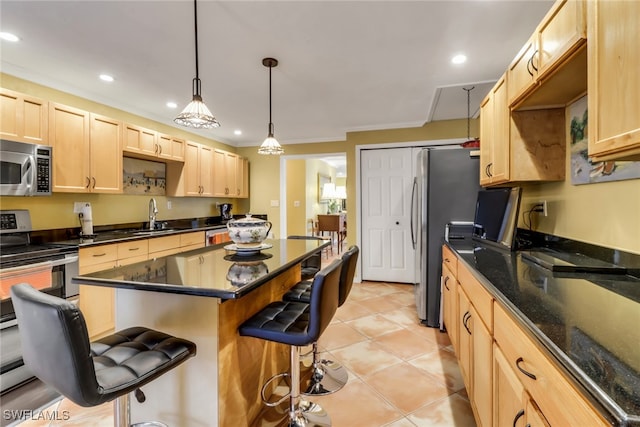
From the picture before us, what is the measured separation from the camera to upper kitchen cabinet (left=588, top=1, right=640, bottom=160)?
891mm

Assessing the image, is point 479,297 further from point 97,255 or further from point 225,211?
point 225,211

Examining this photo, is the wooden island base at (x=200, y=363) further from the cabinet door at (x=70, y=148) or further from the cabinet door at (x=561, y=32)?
the cabinet door at (x=70, y=148)

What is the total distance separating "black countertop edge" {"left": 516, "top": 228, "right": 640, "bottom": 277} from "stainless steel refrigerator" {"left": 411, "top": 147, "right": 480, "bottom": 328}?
0.57 meters

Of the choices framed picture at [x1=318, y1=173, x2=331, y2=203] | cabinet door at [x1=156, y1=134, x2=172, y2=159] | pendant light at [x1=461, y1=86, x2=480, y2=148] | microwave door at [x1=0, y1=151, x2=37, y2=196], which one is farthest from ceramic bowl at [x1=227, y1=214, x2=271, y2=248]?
framed picture at [x1=318, y1=173, x2=331, y2=203]

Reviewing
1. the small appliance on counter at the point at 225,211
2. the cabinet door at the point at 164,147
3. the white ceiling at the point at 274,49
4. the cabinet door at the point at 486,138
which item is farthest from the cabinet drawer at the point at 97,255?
the cabinet door at the point at 486,138

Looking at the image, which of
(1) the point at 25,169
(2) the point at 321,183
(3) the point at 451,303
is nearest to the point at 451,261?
(3) the point at 451,303

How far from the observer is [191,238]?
12.7 ft

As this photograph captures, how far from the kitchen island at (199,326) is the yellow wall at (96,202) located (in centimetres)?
206

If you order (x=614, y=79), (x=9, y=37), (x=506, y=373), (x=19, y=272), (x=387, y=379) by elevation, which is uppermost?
(x=9, y=37)

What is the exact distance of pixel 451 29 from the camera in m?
2.09

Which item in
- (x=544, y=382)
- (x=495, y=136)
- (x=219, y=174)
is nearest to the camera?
(x=544, y=382)

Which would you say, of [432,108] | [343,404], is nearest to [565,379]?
[343,404]

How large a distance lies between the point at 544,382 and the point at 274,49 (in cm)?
250

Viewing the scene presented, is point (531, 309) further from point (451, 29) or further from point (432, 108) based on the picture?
point (432, 108)
